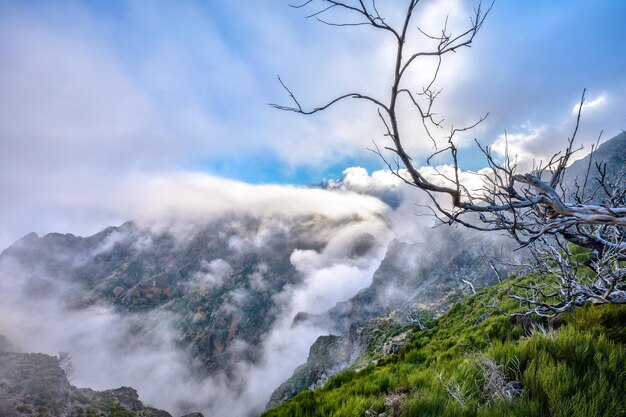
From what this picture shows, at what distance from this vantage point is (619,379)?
3.59 m

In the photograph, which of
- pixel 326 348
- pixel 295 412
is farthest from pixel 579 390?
pixel 326 348

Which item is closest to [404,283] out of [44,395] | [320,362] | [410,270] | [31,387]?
[410,270]

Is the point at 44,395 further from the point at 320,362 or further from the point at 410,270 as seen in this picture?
the point at 410,270

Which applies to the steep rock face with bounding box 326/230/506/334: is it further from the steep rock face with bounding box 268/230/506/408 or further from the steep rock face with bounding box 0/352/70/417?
the steep rock face with bounding box 0/352/70/417

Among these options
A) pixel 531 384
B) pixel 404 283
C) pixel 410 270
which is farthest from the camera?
pixel 410 270

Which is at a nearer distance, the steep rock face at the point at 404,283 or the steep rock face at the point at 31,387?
the steep rock face at the point at 31,387

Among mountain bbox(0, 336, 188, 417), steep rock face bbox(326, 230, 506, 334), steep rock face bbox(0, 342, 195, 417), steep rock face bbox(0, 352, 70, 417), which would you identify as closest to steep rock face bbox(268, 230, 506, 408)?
steep rock face bbox(326, 230, 506, 334)

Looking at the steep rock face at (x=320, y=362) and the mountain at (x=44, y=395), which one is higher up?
the mountain at (x=44, y=395)

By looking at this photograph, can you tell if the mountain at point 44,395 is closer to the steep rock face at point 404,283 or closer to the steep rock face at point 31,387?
the steep rock face at point 31,387

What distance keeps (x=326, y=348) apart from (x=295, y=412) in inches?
4762

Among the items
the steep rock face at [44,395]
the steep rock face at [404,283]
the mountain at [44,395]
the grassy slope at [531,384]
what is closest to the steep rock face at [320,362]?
the steep rock face at [404,283]

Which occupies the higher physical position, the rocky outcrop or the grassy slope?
the rocky outcrop

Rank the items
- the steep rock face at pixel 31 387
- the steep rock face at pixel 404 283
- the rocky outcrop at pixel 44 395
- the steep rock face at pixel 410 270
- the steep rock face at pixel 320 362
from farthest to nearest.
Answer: the steep rock face at pixel 410 270 < the steep rock face at pixel 404 283 < the steep rock face at pixel 320 362 < the rocky outcrop at pixel 44 395 < the steep rock face at pixel 31 387

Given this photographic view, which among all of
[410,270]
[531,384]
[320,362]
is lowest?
[320,362]
